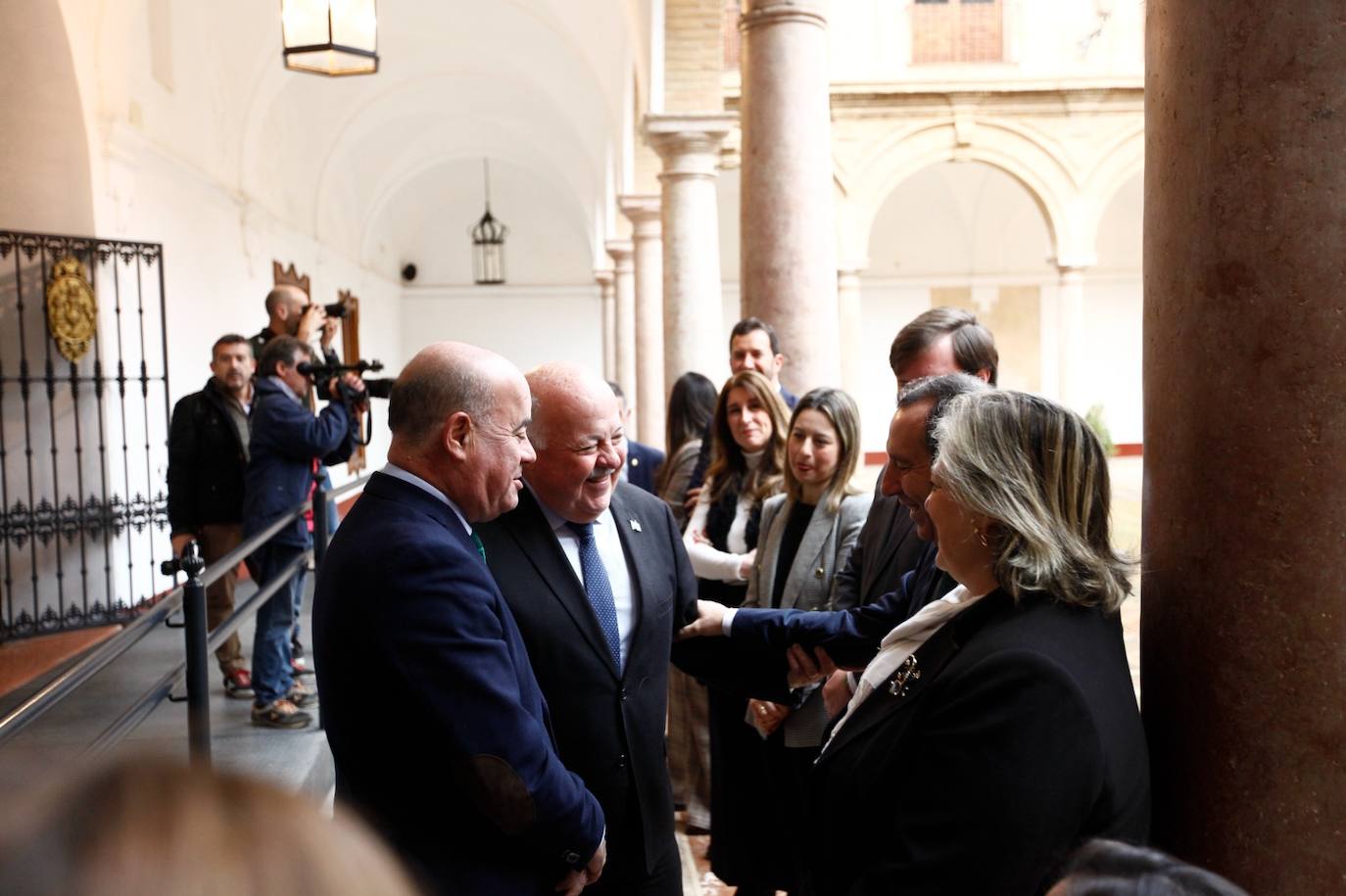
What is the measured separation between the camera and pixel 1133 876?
1.07 m

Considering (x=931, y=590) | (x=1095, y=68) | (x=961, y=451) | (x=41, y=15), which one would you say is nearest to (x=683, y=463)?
(x=931, y=590)

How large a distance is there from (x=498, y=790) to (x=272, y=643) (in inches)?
128

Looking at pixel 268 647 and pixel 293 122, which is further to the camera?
pixel 293 122

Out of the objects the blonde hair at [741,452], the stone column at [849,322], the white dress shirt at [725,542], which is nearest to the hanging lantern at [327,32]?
the blonde hair at [741,452]

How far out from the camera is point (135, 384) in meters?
8.41

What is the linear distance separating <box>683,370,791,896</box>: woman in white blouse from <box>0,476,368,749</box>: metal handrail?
4.27 ft

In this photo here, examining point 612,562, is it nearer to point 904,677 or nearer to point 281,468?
point 904,677

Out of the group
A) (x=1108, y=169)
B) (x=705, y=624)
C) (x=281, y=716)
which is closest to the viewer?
(x=705, y=624)

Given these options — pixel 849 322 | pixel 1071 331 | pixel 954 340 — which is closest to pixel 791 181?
pixel 954 340

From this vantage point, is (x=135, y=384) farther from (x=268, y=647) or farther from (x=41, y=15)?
(x=268, y=647)

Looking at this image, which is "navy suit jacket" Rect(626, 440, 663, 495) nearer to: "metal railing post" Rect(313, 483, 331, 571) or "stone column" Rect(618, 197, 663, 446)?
"metal railing post" Rect(313, 483, 331, 571)

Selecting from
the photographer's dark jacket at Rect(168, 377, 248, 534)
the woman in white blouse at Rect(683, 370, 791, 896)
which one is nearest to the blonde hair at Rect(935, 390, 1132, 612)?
the woman in white blouse at Rect(683, 370, 791, 896)

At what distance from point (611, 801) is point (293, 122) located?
1359 cm

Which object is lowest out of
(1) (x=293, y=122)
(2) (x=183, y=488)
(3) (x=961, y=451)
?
(2) (x=183, y=488)
